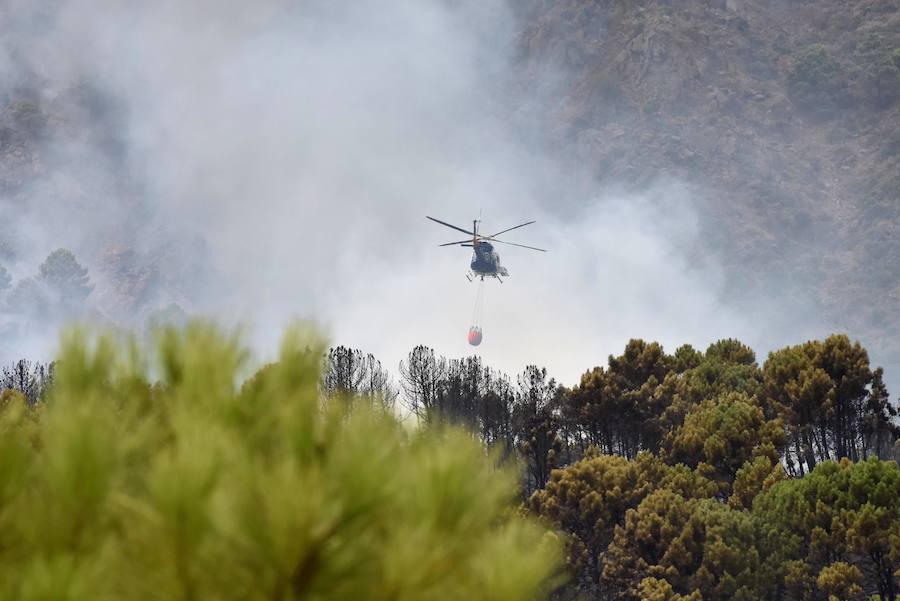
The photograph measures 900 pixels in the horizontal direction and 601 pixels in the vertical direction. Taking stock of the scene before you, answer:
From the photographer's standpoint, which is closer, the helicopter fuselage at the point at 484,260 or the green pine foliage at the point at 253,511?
the green pine foliage at the point at 253,511

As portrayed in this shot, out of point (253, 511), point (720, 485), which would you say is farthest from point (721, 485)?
point (253, 511)

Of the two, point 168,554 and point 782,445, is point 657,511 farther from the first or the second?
point 168,554

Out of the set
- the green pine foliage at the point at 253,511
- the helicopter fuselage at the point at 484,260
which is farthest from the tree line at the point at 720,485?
the helicopter fuselage at the point at 484,260

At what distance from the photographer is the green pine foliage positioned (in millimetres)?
2047

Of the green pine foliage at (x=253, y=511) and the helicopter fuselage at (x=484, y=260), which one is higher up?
the helicopter fuselage at (x=484, y=260)

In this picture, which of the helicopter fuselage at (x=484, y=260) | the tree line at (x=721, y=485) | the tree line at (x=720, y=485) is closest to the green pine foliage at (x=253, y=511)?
the tree line at (x=720, y=485)

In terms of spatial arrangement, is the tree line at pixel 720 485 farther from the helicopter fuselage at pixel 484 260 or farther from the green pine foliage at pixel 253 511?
the helicopter fuselage at pixel 484 260

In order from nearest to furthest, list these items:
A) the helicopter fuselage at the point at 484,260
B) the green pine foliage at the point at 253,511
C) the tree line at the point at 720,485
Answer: the green pine foliage at the point at 253,511 < the tree line at the point at 720,485 < the helicopter fuselage at the point at 484,260

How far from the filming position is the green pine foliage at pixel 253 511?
2.05m

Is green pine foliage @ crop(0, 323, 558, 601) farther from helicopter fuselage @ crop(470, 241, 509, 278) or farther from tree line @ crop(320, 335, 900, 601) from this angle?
helicopter fuselage @ crop(470, 241, 509, 278)

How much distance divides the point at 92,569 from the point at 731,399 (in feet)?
162

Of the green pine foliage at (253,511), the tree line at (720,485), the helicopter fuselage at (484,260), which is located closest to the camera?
the green pine foliage at (253,511)

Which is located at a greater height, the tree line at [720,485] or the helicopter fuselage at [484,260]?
the helicopter fuselage at [484,260]

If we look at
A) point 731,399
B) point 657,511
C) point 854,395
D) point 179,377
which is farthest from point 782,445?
point 179,377
